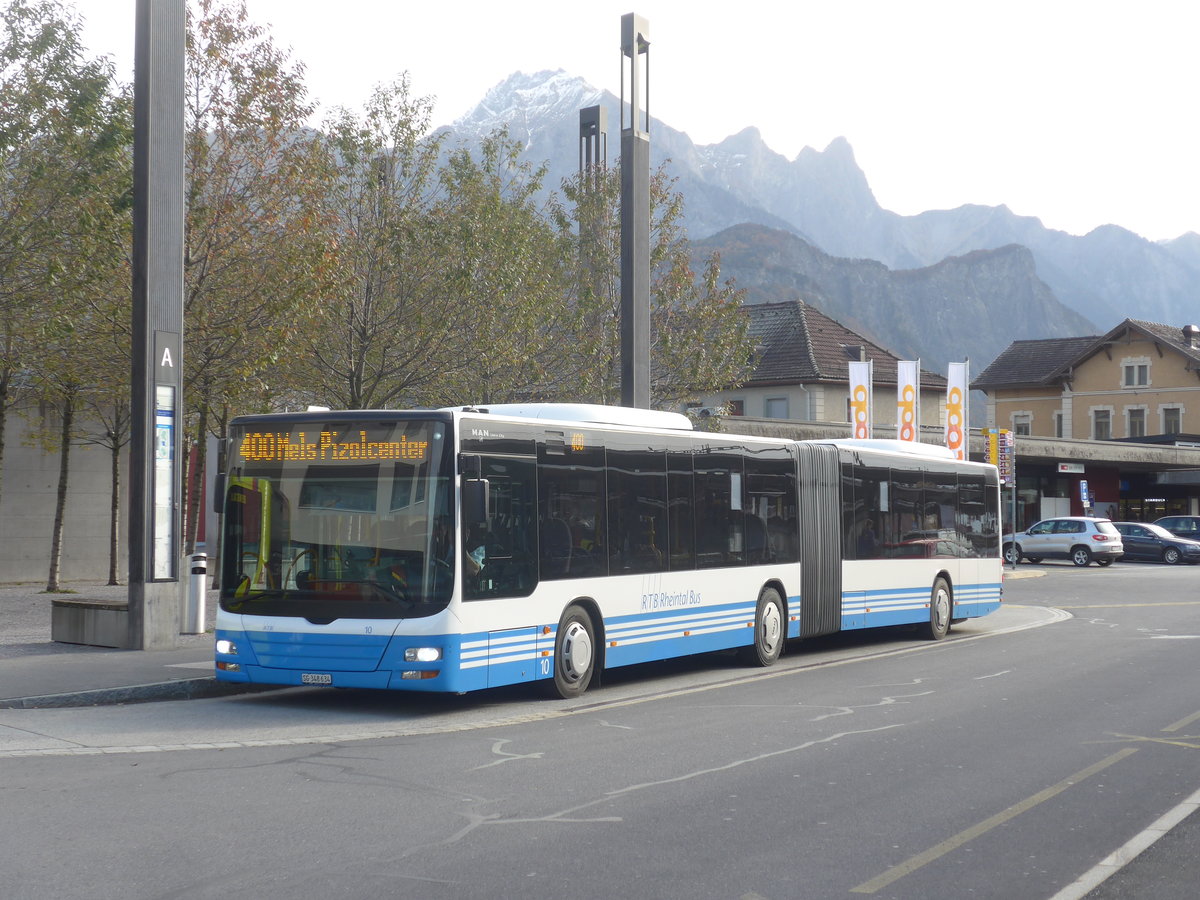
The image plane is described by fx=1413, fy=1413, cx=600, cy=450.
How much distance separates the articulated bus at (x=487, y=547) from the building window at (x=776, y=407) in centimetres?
5128

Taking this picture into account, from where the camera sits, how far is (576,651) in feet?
42.7

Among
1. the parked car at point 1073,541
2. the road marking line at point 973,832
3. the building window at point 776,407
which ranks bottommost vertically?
the road marking line at point 973,832

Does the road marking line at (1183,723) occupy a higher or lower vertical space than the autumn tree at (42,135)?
lower

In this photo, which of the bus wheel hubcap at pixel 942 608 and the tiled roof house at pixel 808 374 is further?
the tiled roof house at pixel 808 374

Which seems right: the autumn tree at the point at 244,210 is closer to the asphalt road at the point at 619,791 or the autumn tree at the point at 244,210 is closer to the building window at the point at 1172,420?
the asphalt road at the point at 619,791

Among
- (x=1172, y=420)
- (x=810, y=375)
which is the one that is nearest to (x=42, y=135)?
(x=810, y=375)

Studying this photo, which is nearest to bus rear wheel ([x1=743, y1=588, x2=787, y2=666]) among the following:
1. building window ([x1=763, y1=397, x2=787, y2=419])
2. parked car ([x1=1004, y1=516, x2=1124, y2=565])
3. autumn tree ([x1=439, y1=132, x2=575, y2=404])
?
autumn tree ([x1=439, y1=132, x2=575, y2=404])

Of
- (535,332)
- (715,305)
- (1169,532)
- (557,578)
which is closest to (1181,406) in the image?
(1169,532)

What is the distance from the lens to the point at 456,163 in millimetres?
24156

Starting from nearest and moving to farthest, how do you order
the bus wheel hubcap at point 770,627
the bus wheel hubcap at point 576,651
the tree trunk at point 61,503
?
the bus wheel hubcap at point 576,651, the bus wheel hubcap at point 770,627, the tree trunk at point 61,503

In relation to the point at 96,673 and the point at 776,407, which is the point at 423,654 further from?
the point at 776,407

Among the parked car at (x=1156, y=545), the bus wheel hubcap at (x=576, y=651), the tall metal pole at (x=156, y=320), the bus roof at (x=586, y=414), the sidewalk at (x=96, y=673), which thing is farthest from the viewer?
the parked car at (x=1156, y=545)

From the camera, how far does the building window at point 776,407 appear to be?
221 ft

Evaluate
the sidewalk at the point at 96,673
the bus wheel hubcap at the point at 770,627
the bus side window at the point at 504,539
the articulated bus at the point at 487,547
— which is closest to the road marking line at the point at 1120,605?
the bus wheel hubcap at the point at 770,627
